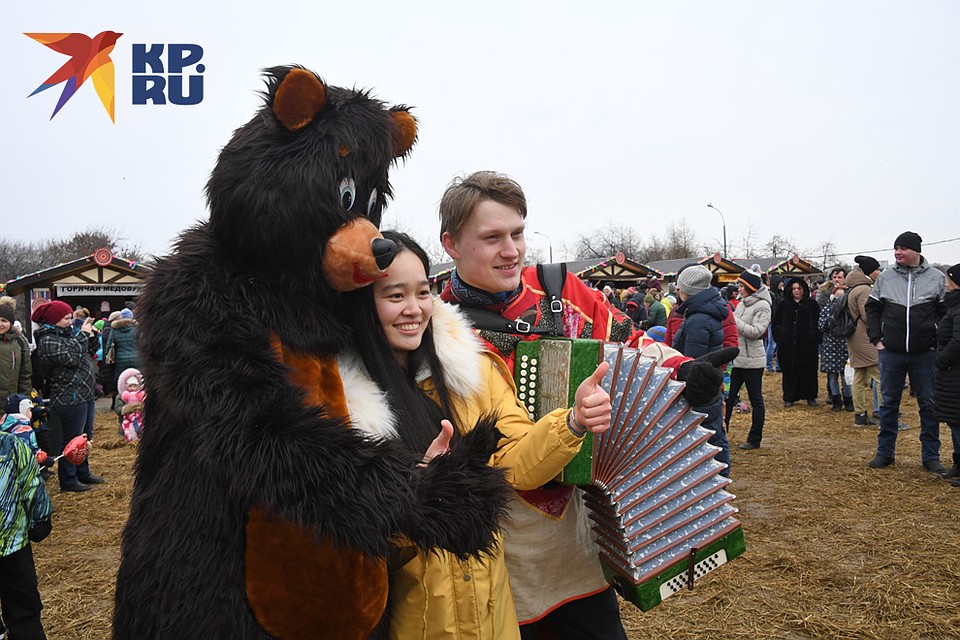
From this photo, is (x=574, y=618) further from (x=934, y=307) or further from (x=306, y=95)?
(x=934, y=307)

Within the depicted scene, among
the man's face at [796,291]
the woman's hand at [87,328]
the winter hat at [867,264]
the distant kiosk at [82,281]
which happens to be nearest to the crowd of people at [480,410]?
the winter hat at [867,264]

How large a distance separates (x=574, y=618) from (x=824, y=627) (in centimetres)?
219

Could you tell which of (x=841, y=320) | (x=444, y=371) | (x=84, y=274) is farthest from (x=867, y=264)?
(x=84, y=274)

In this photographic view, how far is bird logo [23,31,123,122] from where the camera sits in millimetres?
6066

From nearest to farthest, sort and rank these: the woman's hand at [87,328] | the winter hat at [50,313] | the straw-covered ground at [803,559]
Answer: the straw-covered ground at [803,559] < the winter hat at [50,313] < the woman's hand at [87,328]

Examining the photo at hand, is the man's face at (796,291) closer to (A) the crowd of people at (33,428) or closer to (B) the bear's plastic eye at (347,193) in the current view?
(A) the crowd of people at (33,428)

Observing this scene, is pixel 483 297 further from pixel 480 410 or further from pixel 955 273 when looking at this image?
pixel 955 273

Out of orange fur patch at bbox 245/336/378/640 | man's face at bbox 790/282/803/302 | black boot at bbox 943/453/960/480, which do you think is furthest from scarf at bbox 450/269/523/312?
man's face at bbox 790/282/803/302

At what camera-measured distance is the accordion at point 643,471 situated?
6.88 feet

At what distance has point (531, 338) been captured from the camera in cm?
244

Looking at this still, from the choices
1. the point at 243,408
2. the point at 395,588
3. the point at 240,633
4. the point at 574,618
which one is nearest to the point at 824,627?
the point at 574,618

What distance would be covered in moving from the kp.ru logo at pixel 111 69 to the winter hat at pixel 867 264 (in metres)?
7.78

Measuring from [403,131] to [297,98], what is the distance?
0.36m

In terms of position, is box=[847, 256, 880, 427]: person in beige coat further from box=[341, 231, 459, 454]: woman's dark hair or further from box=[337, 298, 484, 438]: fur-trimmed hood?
box=[341, 231, 459, 454]: woman's dark hair
